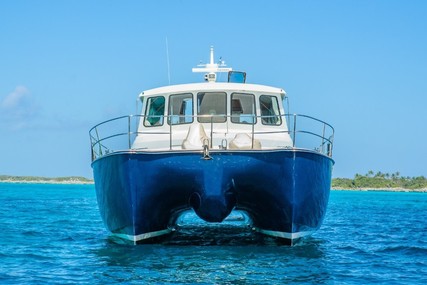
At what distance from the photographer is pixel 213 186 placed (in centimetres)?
1178

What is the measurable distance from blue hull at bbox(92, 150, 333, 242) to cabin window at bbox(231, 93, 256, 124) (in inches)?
74.2

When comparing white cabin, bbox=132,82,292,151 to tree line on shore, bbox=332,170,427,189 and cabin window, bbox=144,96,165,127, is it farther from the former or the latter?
tree line on shore, bbox=332,170,427,189

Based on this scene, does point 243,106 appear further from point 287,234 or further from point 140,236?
point 140,236

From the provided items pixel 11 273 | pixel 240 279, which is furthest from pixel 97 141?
pixel 240 279

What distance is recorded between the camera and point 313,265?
11367 mm

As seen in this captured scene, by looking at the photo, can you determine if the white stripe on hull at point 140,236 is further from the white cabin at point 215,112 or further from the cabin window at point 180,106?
the cabin window at point 180,106

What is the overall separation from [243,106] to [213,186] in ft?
8.92

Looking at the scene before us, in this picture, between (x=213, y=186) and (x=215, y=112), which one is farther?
(x=215, y=112)

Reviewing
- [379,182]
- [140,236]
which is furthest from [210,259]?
[379,182]

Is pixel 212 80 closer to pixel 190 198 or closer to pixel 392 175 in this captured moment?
pixel 190 198

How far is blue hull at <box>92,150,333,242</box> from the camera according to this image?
1158 cm

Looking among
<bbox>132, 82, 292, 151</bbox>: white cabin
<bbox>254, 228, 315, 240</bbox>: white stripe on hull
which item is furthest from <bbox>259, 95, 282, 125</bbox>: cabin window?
<bbox>254, 228, 315, 240</bbox>: white stripe on hull

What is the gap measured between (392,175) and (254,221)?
13182 cm

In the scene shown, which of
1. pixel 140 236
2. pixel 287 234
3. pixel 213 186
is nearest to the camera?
pixel 213 186
